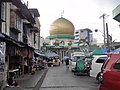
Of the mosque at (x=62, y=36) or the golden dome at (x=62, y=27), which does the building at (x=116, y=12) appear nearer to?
the golden dome at (x=62, y=27)

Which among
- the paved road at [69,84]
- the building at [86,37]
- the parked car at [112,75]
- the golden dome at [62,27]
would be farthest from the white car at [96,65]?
the building at [86,37]

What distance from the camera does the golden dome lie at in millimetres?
82938

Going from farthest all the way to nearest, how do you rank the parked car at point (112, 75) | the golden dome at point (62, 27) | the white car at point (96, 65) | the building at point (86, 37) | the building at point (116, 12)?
the building at point (86, 37)
the golden dome at point (62, 27)
the building at point (116, 12)
the white car at point (96, 65)
the parked car at point (112, 75)

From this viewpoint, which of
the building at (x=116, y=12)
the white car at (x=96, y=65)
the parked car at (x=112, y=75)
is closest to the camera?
the parked car at (x=112, y=75)

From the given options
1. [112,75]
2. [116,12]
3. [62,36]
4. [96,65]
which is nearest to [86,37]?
[62,36]

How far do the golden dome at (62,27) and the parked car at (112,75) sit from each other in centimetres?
7502

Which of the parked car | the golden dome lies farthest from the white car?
the golden dome

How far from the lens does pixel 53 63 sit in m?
63.4

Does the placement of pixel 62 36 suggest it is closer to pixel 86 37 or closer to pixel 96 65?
pixel 86 37

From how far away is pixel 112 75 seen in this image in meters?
7.21

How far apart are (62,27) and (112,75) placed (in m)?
75.7

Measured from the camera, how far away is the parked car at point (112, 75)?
702 cm

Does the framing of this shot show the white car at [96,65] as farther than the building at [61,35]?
No

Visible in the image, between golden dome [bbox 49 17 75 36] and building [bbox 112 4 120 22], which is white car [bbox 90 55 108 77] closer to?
building [bbox 112 4 120 22]
